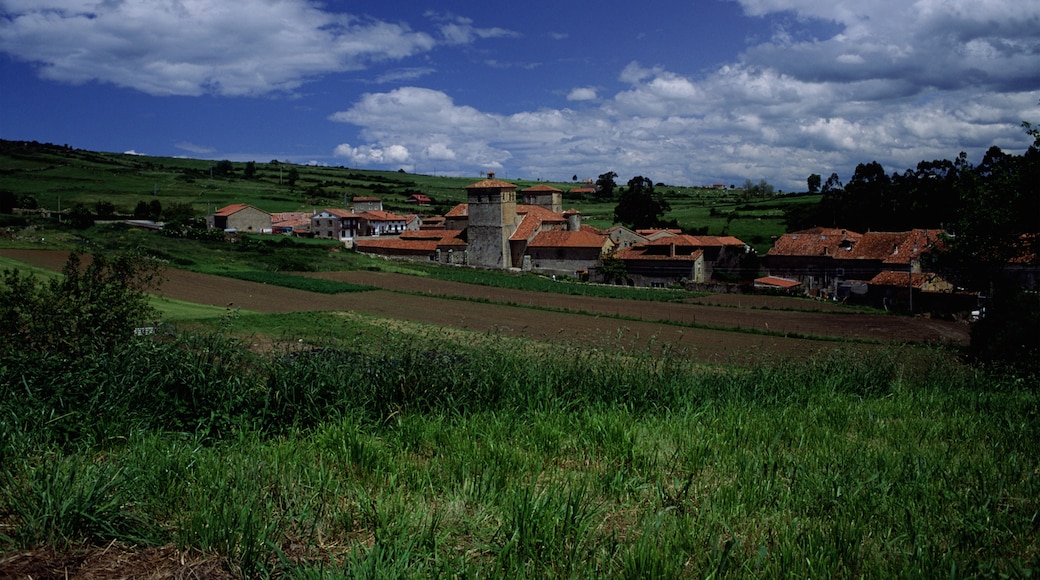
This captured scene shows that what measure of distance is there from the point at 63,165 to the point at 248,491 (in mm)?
148712

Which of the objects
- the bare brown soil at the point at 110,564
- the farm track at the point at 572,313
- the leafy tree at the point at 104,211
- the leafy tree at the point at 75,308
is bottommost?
the farm track at the point at 572,313

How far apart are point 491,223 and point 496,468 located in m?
73.5

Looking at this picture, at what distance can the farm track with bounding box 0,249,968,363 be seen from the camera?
113ft

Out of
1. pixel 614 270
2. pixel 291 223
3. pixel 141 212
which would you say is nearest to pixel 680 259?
pixel 614 270

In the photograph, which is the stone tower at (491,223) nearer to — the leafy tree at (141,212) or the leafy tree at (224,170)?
the leafy tree at (141,212)

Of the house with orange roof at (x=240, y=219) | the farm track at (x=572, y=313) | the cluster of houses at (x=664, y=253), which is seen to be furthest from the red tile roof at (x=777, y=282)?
the house with orange roof at (x=240, y=219)

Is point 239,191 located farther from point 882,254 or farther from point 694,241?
point 882,254

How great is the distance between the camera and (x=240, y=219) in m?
99.2

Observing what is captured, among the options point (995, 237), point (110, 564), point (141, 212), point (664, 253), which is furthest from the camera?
point (141, 212)

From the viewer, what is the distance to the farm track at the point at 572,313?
34.5 m

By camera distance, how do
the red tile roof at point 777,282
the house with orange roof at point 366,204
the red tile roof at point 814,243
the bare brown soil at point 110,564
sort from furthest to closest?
the house with orange roof at point 366,204, the red tile roof at point 814,243, the red tile roof at point 777,282, the bare brown soil at point 110,564

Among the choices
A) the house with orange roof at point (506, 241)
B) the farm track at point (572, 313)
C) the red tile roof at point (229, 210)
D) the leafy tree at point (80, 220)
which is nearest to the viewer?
the farm track at point (572, 313)

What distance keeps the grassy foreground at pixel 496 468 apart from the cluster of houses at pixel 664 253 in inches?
1916

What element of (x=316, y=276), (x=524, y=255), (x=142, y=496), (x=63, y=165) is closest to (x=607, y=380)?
(x=142, y=496)
